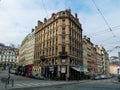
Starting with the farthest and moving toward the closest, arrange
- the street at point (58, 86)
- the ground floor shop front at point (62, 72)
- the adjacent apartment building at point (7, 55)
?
the adjacent apartment building at point (7, 55) < the ground floor shop front at point (62, 72) < the street at point (58, 86)

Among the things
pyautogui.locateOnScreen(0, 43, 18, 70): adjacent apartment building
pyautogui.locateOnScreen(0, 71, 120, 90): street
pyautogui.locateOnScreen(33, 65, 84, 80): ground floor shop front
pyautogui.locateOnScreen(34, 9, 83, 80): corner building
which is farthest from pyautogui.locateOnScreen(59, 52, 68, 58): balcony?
pyautogui.locateOnScreen(0, 43, 18, 70): adjacent apartment building

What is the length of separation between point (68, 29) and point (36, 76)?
16.6 metres

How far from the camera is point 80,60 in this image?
74.2 m

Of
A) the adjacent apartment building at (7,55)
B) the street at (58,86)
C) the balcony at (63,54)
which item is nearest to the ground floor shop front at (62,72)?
the balcony at (63,54)

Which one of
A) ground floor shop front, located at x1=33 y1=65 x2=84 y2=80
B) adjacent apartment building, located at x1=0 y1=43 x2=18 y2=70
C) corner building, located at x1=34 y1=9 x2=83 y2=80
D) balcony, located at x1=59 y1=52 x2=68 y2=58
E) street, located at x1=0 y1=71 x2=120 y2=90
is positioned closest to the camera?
street, located at x1=0 y1=71 x2=120 y2=90

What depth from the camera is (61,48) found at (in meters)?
63.6

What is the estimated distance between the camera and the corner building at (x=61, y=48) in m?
62.2

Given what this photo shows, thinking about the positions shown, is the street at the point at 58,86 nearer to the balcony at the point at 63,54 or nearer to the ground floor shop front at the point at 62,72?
the ground floor shop front at the point at 62,72

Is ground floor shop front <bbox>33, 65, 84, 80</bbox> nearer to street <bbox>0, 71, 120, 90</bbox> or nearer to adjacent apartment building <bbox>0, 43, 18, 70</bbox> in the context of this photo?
street <bbox>0, 71, 120, 90</bbox>

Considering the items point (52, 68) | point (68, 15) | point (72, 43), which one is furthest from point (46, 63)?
point (68, 15)

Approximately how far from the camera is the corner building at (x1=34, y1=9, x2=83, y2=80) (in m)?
62.2

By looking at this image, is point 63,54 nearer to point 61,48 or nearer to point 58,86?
point 61,48

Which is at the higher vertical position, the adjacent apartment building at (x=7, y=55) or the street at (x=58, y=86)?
the adjacent apartment building at (x=7, y=55)

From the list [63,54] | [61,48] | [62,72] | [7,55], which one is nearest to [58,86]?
[62,72]
